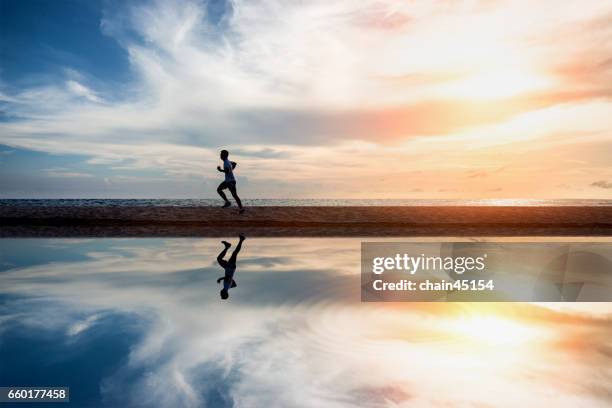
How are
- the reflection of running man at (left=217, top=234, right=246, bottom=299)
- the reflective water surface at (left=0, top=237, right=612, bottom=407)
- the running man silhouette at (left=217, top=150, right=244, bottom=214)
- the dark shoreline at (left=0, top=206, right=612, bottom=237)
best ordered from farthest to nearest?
the running man silhouette at (left=217, top=150, right=244, bottom=214)
the dark shoreline at (left=0, top=206, right=612, bottom=237)
the reflection of running man at (left=217, top=234, right=246, bottom=299)
the reflective water surface at (left=0, top=237, right=612, bottom=407)

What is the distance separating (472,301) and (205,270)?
4.29 m

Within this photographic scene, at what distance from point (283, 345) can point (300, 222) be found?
12145mm

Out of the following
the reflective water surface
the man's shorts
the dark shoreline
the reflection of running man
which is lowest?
the reflective water surface

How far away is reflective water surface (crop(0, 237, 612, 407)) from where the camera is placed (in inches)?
125

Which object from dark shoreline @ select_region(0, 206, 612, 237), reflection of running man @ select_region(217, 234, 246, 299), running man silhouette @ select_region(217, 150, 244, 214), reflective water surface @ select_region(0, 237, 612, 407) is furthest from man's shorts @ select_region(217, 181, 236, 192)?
reflective water surface @ select_region(0, 237, 612, 407)

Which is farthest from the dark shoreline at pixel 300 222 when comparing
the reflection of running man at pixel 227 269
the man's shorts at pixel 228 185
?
the reflection of running man at pixel 227 269

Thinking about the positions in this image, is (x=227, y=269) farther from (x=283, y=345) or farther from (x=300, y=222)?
(x=300, y=222)

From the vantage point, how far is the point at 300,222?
637 inches

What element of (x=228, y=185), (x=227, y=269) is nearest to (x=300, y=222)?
(x=228, y=185)

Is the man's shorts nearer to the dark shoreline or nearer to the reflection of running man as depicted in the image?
the dark shoreline

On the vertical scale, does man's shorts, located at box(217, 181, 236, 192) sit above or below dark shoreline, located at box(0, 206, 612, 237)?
above

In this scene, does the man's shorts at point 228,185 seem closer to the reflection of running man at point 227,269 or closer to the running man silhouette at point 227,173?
the running man silhouette at point 227,173

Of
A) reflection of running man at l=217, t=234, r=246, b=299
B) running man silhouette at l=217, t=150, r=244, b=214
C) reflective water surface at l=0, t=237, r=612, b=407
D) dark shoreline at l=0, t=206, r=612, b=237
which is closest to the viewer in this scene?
reflective water surface at l=0, t=237, r=612, b=407

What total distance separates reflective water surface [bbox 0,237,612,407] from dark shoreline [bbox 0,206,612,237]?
7140mm
